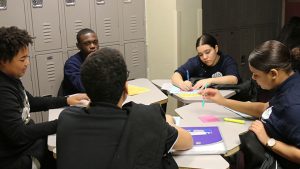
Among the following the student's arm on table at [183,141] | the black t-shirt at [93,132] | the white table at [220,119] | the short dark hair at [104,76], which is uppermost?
the short dark hair at [104,76]

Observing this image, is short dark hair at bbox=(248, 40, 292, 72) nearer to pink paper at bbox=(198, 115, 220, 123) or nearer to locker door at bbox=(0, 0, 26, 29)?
pink paper at bbox=(198, 115, 220, 123)

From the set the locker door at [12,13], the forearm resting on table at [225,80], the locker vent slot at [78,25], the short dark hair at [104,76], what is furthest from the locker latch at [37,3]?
the short dark hair at [104,76]

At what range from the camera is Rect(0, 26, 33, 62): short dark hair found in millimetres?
2018

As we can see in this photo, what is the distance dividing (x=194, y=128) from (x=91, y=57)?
35.6 inches

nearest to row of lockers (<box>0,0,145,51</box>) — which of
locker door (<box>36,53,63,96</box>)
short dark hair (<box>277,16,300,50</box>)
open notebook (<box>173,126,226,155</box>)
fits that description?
locker door (<box>36,53,63,96</box>)

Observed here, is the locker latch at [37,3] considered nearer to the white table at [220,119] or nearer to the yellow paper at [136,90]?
the yellow paper at [136,90]

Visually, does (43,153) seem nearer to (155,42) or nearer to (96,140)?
(96,140)

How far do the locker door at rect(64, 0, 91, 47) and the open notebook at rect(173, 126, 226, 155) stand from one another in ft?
6.91

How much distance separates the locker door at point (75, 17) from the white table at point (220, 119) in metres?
1.71

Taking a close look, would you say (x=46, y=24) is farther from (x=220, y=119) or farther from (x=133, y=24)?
(x=220, y=119)

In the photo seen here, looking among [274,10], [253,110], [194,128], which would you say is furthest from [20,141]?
[274,10]

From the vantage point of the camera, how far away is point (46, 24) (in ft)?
11.2

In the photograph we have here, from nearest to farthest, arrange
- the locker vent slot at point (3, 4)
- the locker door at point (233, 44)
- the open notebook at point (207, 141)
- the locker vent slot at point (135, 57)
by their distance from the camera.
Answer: the open notebook at point (207, 141) < the locker vent slot at point (3, 4) < the locker vent slot at point (135, 57) < the locker door at point (233, 44)

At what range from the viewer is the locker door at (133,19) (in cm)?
402
